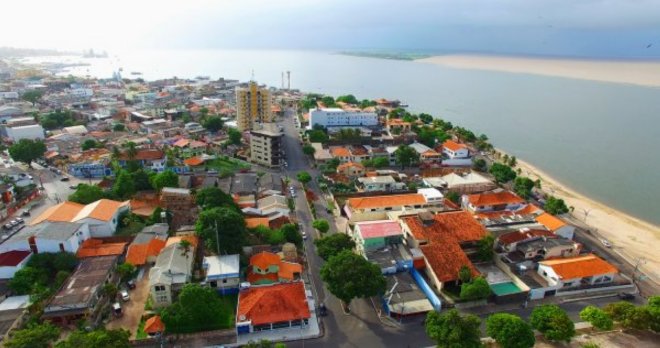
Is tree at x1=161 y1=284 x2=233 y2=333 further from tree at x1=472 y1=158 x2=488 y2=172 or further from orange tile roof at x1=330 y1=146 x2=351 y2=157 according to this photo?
tree at x1=472 y1=158 x2=488 y2=172

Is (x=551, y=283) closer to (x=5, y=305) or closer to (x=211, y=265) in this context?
(x=211, y=265)

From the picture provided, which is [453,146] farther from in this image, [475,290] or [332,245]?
[475,290]

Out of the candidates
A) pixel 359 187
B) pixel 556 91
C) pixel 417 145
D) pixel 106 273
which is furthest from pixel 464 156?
pixel 556 91

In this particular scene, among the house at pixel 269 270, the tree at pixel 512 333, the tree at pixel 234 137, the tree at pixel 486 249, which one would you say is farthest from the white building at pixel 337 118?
the tree at pixel 512 333

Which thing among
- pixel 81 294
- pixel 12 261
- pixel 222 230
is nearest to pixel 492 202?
pixel 222 230

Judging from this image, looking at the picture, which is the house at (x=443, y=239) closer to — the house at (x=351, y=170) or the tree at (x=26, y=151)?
the house at (x=351, y=170)

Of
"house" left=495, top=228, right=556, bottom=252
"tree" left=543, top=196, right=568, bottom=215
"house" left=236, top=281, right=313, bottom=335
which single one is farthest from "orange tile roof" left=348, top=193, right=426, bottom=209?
"house" left=236, top=281, right=313, bottom=335
